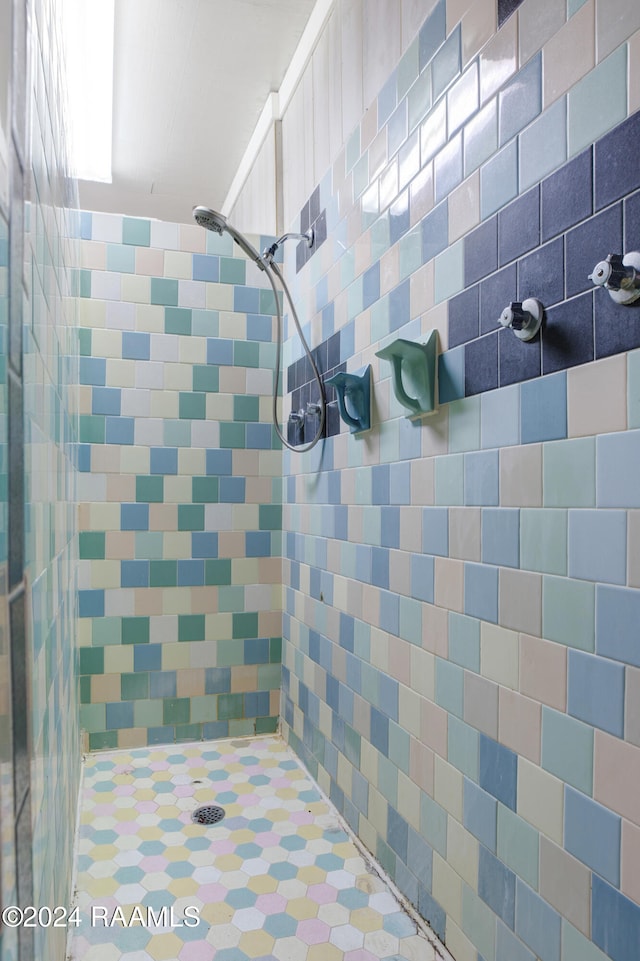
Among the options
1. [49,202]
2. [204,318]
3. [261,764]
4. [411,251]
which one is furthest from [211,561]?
[49,202]

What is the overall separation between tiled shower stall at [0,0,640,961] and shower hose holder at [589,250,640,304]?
0.04 metres

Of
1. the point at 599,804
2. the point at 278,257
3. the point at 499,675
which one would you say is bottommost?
the point at 599,804

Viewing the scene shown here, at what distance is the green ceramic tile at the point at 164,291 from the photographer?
2.32 metres

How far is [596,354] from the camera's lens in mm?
858

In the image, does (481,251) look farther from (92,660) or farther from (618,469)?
(92,660)

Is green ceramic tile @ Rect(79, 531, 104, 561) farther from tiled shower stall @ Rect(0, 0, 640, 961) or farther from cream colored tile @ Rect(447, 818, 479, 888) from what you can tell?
cream colored tile @ Rect(447, 818, 479, 888)

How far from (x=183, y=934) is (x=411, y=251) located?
1535 millimetres

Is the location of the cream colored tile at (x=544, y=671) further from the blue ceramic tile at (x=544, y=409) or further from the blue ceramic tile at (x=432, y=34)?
the blue ceramic tile at (x=432, y=34)

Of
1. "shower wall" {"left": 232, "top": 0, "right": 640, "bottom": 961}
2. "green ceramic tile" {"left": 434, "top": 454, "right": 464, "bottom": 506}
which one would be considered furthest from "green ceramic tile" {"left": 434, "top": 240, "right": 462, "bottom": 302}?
"green ceramic tile" {"left": 434, "top": 454, "right": 464, "bottom": 506}

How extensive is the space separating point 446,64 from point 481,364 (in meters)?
0.62

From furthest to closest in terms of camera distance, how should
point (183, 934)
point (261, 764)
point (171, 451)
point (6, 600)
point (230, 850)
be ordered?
1. point (171, 451)
2. point (261, 764)
3. point (230, 850)
4. point (183, 934)
5. point (6, 600)

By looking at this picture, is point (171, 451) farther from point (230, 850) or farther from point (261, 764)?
point (230, 850)

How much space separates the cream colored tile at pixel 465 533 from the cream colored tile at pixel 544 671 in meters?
0.20

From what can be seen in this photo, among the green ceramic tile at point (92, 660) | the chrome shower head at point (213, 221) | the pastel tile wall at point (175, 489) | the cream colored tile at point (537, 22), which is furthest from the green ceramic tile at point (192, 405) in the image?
the cream colored tile at point (537, 22)
